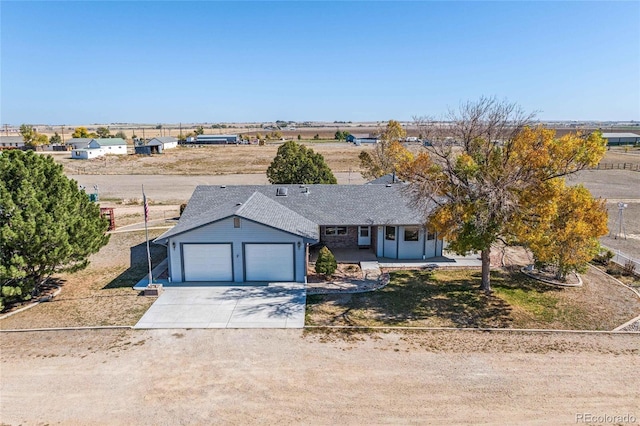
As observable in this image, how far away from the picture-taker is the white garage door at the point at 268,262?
21391 mm

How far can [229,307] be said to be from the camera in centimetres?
1864

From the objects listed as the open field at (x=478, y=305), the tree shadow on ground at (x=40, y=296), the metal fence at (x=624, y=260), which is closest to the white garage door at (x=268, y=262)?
the open field at (x=478, y=305)

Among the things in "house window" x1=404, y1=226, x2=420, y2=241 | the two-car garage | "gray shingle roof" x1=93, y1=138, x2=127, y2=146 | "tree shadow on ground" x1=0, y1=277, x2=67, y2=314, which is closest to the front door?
"house window" x1=404, y1=226, x2=420, y2=241

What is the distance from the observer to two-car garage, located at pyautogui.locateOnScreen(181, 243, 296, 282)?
843 inches

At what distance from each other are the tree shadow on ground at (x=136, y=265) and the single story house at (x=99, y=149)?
224ft

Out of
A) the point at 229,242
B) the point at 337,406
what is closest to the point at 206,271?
the point at 229,242

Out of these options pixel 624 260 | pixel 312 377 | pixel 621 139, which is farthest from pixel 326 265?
pixel 621 139

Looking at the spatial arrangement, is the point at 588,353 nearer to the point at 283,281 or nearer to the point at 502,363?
the point at 502,363

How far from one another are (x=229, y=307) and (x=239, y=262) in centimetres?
336

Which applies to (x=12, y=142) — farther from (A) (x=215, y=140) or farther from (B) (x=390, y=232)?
(B) (x=390, y=232)

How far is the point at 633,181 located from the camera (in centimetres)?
5781

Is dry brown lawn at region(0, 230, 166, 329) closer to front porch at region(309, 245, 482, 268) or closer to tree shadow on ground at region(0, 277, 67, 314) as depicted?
tree shadow on ground at region(0, 277, 67, 314)

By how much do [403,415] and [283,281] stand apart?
11225 mm

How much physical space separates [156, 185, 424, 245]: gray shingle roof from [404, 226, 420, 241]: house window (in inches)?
29.1
